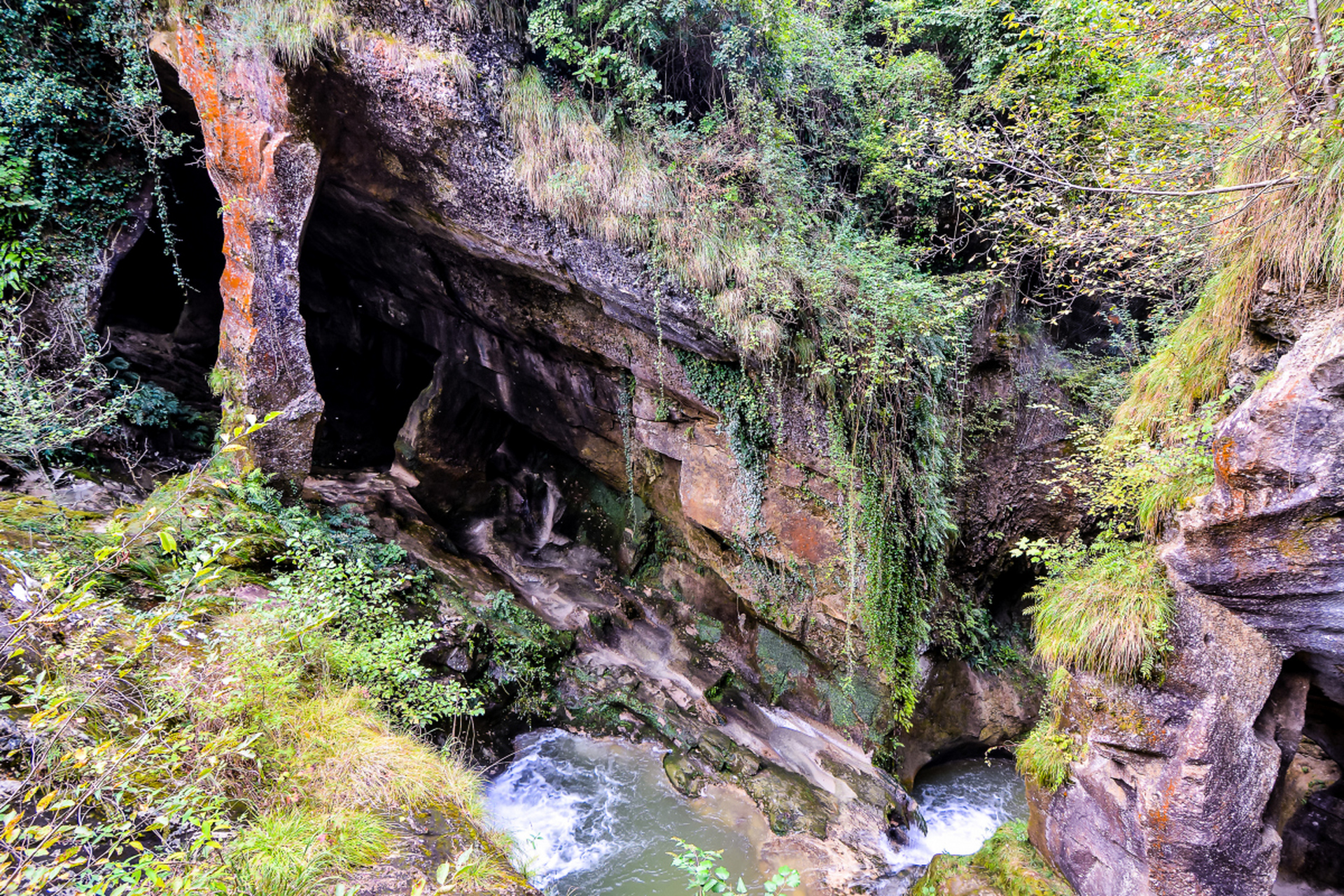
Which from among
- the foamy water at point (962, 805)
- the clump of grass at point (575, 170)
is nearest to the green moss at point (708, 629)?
the foamy water at point (962, 805)

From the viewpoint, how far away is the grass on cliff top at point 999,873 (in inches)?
181

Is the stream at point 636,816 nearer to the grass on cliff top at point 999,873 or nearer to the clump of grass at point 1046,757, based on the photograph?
the grass on cliff top at point 999,873

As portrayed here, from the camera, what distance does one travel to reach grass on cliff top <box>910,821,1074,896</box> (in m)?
4.61

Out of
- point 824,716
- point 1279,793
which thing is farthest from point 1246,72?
point 824,716

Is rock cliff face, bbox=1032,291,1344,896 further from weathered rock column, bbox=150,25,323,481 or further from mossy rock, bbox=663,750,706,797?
weathered rock column, bbox=150,25,323,481

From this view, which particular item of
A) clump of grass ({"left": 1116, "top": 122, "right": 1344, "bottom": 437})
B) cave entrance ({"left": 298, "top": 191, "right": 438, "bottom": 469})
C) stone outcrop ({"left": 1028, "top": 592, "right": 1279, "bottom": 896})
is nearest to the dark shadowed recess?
cave entrance ({"left": 298, "top": 191, "right": 438, "bottom": 469})

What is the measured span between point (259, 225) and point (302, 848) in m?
5.73

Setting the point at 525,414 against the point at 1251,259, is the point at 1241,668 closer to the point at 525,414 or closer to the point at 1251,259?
the point at 1251,259

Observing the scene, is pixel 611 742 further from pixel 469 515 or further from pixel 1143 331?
pixel 1143 331

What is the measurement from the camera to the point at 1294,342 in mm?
3383

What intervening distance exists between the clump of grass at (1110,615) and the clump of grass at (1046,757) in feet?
2.08

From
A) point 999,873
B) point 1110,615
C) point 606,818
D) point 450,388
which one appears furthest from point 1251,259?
point 450,388

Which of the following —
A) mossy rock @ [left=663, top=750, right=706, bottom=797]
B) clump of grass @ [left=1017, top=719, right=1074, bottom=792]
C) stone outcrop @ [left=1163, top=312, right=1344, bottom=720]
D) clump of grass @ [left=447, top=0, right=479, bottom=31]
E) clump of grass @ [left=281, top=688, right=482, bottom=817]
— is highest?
clump of grass @ [left=447, top=0, right=479, bottom=31]

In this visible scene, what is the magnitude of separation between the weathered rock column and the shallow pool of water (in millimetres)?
4472
